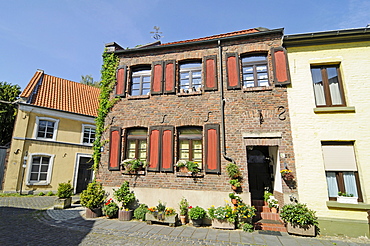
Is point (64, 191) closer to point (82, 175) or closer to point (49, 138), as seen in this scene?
point (82, 175)

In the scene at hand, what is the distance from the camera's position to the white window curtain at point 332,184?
20.8ft

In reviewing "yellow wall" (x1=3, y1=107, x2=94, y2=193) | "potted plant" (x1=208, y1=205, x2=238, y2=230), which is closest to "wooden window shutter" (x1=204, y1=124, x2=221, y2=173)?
"potted plant" (x1=208, y1=205, x2=238, y2=230)

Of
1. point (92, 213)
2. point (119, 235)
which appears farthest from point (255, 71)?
point (92, 213)

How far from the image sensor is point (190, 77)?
8.66 metres

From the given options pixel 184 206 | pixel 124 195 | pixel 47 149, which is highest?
pixel 47 149

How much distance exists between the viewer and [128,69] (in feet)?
30.8

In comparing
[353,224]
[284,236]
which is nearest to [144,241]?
[284,236]

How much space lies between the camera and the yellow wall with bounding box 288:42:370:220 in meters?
6.27

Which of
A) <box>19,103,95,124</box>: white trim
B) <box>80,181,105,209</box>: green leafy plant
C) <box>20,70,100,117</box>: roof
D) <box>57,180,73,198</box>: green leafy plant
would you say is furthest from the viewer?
<box>20,70,100,117</box>: roof

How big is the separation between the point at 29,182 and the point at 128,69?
10.8 metres

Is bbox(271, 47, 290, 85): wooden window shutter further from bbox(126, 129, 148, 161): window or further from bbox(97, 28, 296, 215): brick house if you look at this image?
bbox(126, 129, 148, 161): window

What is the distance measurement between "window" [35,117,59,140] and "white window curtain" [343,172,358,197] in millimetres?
16712

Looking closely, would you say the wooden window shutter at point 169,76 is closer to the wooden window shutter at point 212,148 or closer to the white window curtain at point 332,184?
the wooden window shutter at point 212,148

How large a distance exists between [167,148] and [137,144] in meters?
1.49
